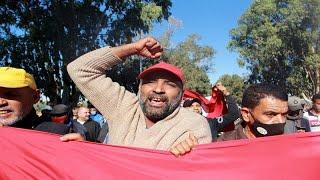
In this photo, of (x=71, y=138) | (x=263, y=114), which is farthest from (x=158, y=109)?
(x=263, y=114)

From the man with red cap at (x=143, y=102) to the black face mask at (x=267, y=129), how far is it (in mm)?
345

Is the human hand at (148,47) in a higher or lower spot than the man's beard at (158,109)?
higher

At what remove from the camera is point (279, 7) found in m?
47.7

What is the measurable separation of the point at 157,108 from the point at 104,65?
1.48 ft

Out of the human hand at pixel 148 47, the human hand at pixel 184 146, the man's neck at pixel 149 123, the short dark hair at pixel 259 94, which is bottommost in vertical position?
the human hand at pixel 184 146

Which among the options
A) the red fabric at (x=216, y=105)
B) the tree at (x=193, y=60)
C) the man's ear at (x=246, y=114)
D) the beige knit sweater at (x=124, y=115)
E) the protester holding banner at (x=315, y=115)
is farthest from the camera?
the tree at (x=193, y=60)

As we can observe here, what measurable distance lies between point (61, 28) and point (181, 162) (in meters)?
20.8

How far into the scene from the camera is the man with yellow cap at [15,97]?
3.33 metres

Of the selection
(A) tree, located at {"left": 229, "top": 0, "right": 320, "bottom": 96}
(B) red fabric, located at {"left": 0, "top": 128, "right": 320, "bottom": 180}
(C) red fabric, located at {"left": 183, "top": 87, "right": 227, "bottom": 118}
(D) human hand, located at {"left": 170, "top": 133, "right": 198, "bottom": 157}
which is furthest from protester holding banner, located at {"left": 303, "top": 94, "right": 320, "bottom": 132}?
(A) tree, located at {"left": 229, "top": 0, "right": 320, "bottom": 96}

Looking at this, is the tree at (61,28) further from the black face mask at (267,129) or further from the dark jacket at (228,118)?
the black face mask at (267,129)

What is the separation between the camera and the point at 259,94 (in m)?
3.49

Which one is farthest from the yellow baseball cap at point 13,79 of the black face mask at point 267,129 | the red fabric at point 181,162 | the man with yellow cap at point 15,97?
the black face mask at point 267,129

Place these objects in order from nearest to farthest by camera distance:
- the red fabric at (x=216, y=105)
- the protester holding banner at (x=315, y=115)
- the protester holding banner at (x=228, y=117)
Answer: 1. the protester holding banner at (x=228, y=117)
2. the red fabric at (x=216, y=105)
3. the protester holding banner at (x=315, y=115)

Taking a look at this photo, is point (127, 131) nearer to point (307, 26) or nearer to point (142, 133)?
point (142, 133)
